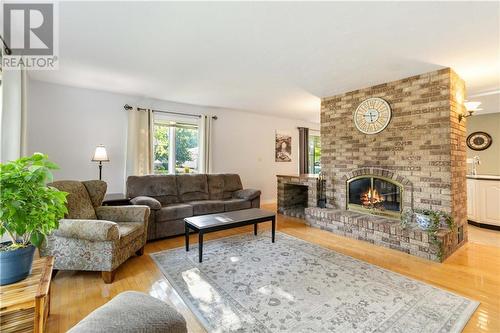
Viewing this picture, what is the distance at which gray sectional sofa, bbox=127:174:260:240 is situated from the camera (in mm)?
3631

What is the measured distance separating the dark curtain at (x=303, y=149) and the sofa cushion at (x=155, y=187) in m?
4.11

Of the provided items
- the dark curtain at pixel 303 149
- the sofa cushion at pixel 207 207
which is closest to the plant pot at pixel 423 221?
the sofa cushion at pixel 207 207

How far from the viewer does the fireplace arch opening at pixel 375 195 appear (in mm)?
3662

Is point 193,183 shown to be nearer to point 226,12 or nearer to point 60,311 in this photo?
point 60,311

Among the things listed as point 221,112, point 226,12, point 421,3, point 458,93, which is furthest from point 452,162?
point 221,112

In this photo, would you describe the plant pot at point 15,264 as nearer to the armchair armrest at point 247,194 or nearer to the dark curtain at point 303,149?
the armchair armrest at point 247,194

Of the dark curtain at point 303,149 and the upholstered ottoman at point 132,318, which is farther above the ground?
the dark curtain at point 303,149

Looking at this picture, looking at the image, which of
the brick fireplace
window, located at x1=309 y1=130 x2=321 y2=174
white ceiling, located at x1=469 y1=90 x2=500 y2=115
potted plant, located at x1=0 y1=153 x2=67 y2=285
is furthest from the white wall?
white ceiling, located at x1=469 y1=90 x2=500 y2=115

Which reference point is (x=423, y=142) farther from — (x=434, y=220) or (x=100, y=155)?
(x=100, y=155)

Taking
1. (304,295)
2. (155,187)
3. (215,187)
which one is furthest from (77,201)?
(304,295)

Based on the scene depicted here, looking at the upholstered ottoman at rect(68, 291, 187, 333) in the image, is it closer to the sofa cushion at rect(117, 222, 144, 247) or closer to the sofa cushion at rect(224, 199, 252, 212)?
the sofa cushion at rect(117, 222, 144, 247)

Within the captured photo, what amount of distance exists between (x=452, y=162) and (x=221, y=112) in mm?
4447

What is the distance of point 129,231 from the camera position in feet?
8.59

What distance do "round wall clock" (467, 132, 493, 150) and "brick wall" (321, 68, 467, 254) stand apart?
3266 mm
